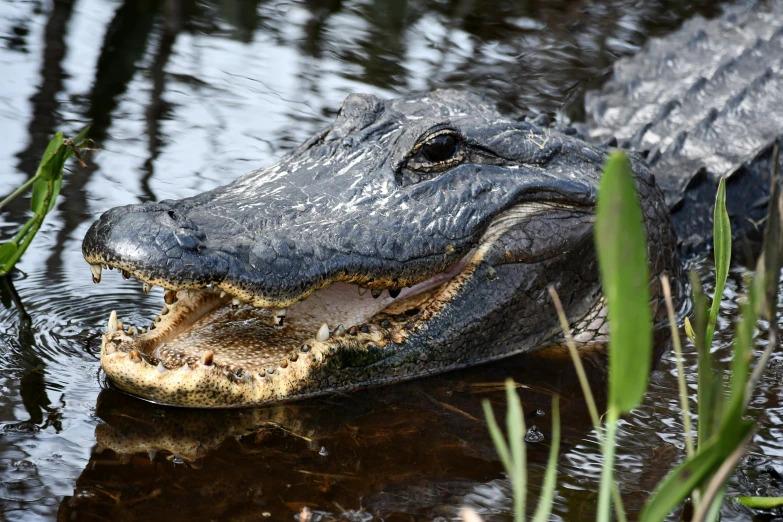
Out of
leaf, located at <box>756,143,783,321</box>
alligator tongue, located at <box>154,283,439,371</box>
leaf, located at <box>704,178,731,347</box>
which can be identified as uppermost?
leaf, located at <box>756,143,783,321</box>

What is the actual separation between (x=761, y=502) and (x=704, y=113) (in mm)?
3363

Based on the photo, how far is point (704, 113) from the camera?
5.50 m

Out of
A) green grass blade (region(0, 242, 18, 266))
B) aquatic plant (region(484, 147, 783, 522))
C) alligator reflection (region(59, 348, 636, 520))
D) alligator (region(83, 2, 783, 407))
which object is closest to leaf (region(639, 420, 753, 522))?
aquatic plant (region(484, 147, 783, 522))

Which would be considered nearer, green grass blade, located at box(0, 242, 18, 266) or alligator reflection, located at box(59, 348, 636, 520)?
alligator reflection, located at box(59, 348, 636, 520)

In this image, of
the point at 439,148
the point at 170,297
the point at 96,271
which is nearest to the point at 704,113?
the point at 439,148

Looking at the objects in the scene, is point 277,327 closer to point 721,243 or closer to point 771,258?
point 721,243

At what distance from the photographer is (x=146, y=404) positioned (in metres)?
3.20

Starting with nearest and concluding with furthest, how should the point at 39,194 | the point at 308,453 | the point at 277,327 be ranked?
the point at 308,453 < the point at 277,327 < the point at 39,194

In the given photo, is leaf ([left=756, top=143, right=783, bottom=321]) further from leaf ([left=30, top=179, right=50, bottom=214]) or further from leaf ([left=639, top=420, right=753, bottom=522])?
leaf ([left=30, top=179, right=50, bottom=214])

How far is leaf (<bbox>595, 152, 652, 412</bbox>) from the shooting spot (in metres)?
1.62

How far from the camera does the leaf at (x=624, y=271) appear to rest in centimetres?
162

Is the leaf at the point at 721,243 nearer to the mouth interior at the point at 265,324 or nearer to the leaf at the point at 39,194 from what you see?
the mouth interior at the point at 265,324

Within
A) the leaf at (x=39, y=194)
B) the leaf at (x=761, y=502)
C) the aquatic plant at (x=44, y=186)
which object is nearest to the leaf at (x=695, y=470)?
the leaf at (x=761, y=502)

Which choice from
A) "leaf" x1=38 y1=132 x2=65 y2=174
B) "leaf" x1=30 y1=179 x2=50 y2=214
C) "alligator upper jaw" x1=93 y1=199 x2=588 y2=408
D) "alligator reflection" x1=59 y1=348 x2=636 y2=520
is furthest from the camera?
"leaf" x1=30 y1=179 x2=50 y2=214
